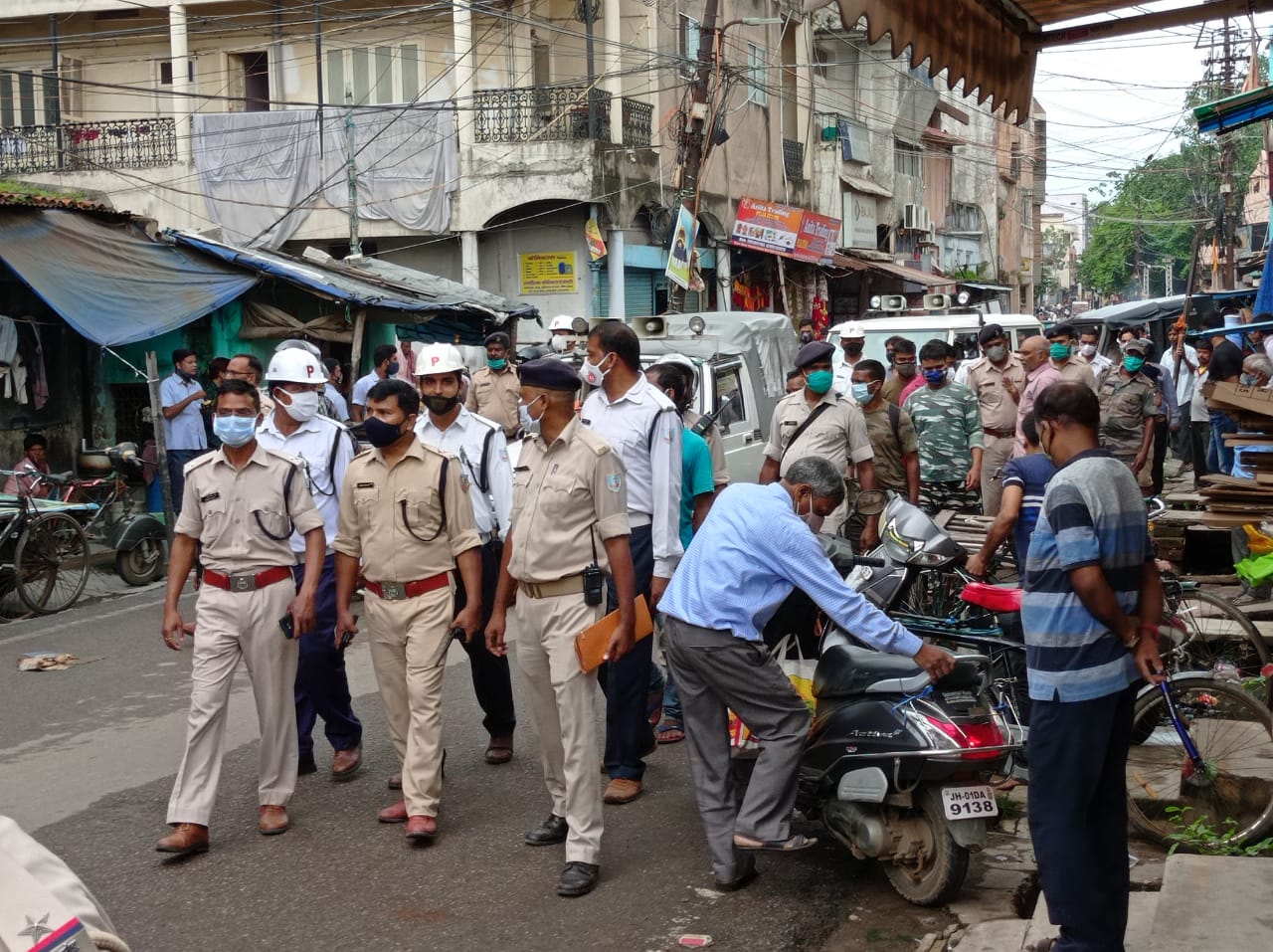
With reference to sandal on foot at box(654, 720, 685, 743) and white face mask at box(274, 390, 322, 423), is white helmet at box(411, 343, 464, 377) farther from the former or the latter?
sandal on foot at box(654, 720, 685, 743)

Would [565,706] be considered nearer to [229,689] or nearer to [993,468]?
[229,689]

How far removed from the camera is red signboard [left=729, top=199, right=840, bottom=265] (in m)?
31.0

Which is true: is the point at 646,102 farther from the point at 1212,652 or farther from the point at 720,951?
the point at 720,951

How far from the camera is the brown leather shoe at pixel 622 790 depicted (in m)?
6.18

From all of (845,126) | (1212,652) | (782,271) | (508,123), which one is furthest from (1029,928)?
(845,126)

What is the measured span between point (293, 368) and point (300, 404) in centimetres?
17

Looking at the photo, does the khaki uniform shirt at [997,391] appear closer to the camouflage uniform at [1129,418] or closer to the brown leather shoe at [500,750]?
the camouflage uniform at [1129,418]

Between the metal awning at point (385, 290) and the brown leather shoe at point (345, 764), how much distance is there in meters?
10.2

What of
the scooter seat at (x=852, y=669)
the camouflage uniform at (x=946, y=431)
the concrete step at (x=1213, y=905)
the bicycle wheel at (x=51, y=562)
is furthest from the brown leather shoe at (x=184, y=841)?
the camouflage uniform at (x=946, y=431)

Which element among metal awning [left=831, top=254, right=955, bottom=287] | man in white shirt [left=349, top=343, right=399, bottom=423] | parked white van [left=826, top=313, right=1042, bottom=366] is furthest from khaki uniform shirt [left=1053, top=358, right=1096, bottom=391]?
metal awning [left=831, top=254, right=955, bottom=287]

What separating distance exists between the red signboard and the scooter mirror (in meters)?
23.1

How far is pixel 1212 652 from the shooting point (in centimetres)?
790

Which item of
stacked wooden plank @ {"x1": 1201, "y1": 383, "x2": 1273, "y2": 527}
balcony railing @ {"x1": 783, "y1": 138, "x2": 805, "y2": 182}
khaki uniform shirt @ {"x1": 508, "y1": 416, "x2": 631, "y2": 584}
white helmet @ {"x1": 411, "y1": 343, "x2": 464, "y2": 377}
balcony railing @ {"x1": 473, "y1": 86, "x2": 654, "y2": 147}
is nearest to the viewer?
khaki uniform shirt @ {"x1": 508, "y1": 416, "x2": 631, "y2": 584}

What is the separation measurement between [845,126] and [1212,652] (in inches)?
1234
